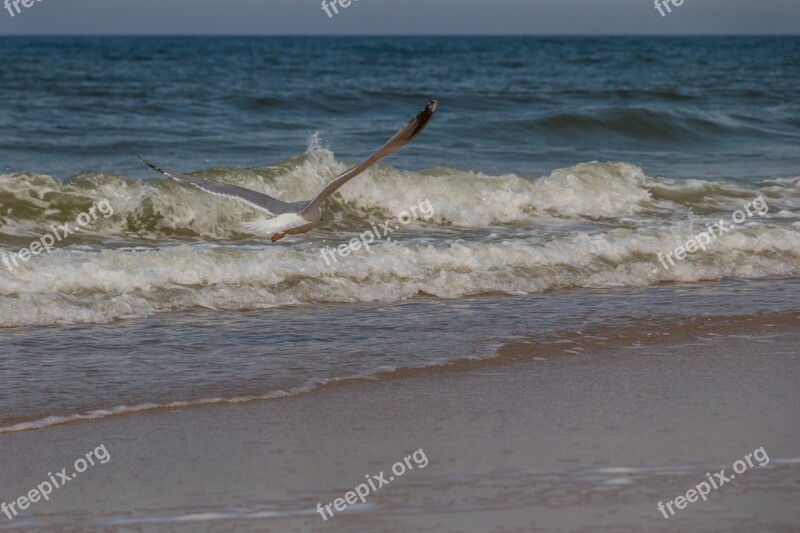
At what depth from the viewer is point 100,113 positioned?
18734 millimetres

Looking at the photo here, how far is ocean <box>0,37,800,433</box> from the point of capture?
20.5 ft

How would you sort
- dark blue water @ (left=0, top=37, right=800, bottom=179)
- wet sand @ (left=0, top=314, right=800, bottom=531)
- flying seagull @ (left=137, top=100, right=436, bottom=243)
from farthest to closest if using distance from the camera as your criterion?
dark blue water @ (left=0, top=37, right=800, bottom=179), flying seagull @ (left=137, top=100, right=436, bottom=243), wet sand @ (left=0, top=314, right=800, bottom=531)

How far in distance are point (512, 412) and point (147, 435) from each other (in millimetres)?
1574

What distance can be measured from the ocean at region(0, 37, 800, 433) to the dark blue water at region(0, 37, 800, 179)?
90mm

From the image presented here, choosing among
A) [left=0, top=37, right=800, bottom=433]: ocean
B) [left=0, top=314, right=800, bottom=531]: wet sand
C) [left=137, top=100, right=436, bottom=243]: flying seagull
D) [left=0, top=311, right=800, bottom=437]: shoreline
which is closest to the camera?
[left=0, top=314, right=800, bottom=531]: wet sand

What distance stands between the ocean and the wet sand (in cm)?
41

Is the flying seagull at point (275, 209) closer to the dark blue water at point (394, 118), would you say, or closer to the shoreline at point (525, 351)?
the shoreline at point (525, 351)

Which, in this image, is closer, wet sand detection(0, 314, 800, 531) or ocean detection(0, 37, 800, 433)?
wet sand detection(0, 314, 800, 531)

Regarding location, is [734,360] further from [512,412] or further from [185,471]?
[185,471]

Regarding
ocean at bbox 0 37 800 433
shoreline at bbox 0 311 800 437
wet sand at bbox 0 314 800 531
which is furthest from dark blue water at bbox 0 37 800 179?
wet sand at bbox 0 314 800 531

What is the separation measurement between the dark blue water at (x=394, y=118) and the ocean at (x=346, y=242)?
90mm

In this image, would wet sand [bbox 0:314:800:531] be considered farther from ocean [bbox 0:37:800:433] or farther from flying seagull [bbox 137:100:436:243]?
flying seagull [bbox 137:100:436:243]

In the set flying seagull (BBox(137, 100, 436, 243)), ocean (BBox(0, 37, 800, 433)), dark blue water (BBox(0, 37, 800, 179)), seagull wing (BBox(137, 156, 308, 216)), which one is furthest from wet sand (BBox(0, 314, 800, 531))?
dark blue water (BBox(0, 37, 800, 179))

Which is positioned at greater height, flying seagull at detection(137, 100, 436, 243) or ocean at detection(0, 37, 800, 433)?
flying seagull at detection(137, 100, 436, 243)
